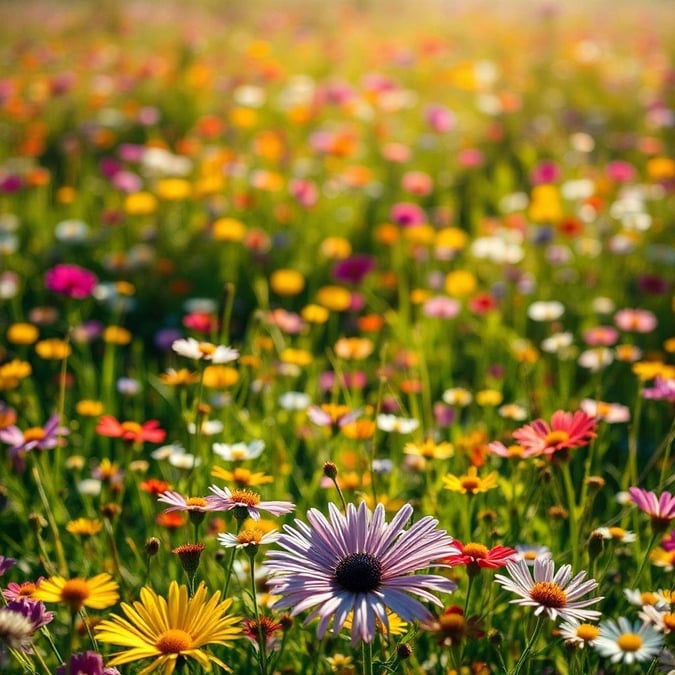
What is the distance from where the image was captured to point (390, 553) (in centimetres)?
94

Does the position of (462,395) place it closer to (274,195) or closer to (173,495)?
(173,495)

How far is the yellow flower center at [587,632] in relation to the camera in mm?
955

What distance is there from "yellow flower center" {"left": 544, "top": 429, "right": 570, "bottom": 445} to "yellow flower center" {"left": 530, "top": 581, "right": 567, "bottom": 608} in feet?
0.82

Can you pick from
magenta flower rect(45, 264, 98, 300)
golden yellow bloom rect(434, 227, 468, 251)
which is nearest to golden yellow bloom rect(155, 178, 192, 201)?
golden yellow bloom rect(434, 227, 468, 251)

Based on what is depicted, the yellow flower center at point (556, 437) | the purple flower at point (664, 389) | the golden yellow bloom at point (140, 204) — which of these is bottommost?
the yellow flower center at point (556, 437)

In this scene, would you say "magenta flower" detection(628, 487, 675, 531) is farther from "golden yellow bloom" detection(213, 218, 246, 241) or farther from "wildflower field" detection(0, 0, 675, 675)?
"golden yellow bloom" detection(213, 218, 246, 241)

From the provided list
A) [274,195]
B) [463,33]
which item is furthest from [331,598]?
[463,33]

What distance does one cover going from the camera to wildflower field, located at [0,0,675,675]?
38.3 inches

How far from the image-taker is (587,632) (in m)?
0.96

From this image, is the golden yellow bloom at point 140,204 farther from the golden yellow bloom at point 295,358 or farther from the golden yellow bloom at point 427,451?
the golden yellow bloom at point 427,451

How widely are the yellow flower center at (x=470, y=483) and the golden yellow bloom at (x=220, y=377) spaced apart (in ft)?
1.91

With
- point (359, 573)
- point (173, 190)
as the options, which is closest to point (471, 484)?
point (359, 573)

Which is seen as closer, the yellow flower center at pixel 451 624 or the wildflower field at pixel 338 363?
the yellow flower center at pixel 451 624

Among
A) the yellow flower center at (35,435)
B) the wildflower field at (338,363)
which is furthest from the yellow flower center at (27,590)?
the yellow flower center at (35,435)
